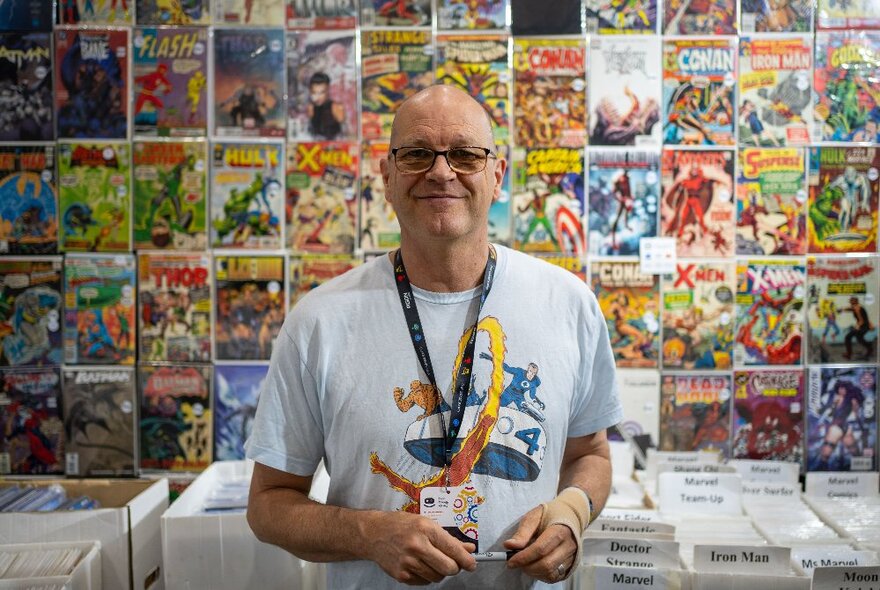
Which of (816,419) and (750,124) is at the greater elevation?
(750,124)

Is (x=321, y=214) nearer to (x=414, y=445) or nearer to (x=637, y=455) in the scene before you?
(x=637, y=455)

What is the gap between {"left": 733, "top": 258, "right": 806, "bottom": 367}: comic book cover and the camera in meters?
3.21

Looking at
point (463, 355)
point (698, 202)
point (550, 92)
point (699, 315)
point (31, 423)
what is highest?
point (550, 92)

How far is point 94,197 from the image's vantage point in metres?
3.18

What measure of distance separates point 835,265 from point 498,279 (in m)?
2.32

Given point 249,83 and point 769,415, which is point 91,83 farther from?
point 769,415

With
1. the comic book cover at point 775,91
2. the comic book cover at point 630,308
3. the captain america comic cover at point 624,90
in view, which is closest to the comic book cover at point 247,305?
the comic book cover at point 630,308

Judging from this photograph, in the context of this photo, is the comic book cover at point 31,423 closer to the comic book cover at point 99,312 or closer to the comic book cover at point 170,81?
the comic book cover at point 99,312

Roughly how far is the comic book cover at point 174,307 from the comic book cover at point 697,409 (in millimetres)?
2020

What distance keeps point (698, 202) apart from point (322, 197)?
161 centimetres

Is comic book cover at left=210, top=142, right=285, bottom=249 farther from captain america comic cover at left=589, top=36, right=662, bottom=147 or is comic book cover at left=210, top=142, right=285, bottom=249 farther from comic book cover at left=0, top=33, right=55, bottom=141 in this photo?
captain america comic cover at left=589, top=36, right=662, bottom=147

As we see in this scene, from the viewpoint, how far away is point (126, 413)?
3.23m

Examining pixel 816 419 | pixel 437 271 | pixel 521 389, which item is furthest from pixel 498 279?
pixel 816 419

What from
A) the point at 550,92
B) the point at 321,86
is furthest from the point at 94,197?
the point at 550,92
